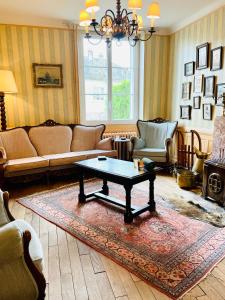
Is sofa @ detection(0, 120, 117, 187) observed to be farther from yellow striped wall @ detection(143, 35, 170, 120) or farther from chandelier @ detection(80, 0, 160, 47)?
chandelier @ detection(80, 0, 160, 47)

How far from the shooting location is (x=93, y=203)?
3.11 metres

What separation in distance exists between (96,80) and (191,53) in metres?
1.89

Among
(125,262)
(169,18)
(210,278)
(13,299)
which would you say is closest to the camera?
(13,299)

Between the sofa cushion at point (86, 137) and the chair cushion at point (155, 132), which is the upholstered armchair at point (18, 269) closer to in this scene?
the sofa cushion at point (86, 137)

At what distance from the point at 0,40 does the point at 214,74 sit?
144 inches

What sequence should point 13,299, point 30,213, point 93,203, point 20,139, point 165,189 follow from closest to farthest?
point 13,299 < point 30,213 < point 93,203 < point 165,189 < point 20,139

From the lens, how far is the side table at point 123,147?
454cm

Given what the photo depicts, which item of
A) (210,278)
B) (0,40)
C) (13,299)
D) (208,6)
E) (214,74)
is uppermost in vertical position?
(208,6)

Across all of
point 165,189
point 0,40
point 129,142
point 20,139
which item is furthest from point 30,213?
point 0,40

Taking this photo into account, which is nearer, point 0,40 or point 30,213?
point 30,213

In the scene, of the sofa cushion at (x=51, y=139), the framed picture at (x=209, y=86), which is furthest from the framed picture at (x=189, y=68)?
the sofa cushion at (x=51, y=139)

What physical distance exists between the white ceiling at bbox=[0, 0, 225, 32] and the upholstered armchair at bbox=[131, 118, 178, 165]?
188cm

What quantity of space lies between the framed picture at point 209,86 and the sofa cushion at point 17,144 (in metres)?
3.09

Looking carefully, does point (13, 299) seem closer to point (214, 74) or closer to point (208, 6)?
point (214, 74)
